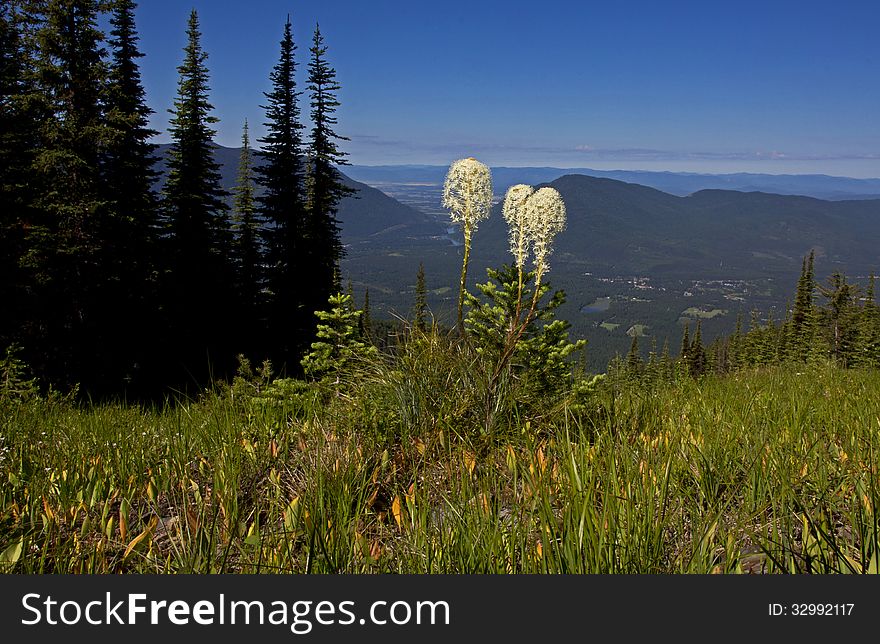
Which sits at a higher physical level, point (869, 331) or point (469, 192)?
point (469, 192)

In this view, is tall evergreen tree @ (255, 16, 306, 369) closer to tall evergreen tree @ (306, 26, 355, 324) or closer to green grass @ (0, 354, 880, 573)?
tall evergreen tree @ (306, 26, 355, 324)

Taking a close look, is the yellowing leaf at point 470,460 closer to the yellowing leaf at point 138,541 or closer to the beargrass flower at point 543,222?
the yellowing leaf at point 138,541

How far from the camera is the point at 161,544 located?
2.63 meters

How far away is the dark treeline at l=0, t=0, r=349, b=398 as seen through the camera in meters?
18.1

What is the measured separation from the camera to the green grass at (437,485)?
209 centimetres

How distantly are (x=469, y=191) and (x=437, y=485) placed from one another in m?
3.00

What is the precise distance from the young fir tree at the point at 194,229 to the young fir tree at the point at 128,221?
4.71 ft

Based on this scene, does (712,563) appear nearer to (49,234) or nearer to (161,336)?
(49,234)

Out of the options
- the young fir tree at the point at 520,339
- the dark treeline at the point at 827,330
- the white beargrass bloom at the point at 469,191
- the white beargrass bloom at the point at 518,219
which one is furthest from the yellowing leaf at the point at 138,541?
the dark treeline at the point at 827,330

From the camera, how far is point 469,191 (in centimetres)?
505

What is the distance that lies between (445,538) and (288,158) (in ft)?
96.2


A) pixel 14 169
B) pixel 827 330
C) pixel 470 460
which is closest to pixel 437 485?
pixel 470 460

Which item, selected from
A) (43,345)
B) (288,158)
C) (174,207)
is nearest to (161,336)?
(43,345)

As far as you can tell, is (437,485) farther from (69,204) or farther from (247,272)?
(247,272)
